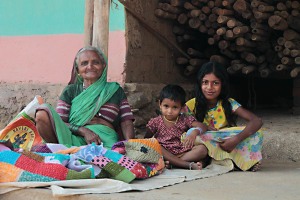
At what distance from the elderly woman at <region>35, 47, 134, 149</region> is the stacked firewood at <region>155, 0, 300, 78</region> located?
162 centimetres

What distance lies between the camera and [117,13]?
4980mm

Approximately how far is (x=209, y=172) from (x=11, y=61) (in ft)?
9.42

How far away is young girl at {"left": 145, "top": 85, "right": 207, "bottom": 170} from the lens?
11.8 ft

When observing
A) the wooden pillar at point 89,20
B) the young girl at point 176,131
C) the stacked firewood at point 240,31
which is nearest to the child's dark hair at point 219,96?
the young girl at point 176,131

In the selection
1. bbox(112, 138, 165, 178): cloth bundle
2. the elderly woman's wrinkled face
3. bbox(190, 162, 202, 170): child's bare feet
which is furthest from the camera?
the elderly woman's wrinkled face

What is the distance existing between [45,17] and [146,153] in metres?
2.60

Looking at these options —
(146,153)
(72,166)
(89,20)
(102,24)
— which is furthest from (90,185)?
(89,20)

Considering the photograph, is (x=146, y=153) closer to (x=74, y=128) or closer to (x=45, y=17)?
(x=74, y=128)

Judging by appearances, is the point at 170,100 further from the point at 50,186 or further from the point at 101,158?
the point at 50,186

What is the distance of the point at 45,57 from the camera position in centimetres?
534

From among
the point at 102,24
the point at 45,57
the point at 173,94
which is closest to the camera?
the point at 173,94

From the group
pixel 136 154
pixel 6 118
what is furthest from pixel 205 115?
pixel 6 118

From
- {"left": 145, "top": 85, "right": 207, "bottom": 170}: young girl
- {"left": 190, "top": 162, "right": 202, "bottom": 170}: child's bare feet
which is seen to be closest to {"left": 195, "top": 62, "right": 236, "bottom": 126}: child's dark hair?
{"left": 145, "top": 85, "right": 207, "bottom": 170}: young girl

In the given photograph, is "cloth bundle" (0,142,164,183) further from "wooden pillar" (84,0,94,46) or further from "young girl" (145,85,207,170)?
"wooden pillar" (84,0,94,46)
